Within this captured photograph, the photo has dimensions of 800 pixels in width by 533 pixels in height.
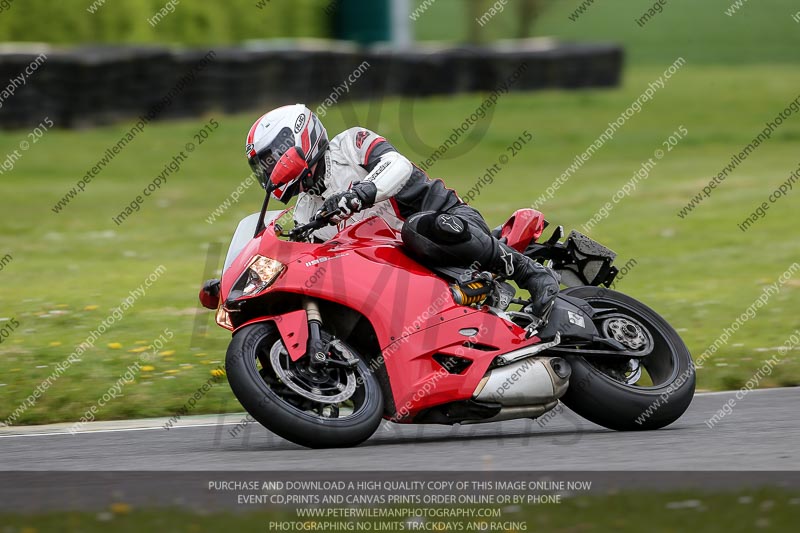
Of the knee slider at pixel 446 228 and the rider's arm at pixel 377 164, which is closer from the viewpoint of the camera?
the rider's arm at pixel 377 164

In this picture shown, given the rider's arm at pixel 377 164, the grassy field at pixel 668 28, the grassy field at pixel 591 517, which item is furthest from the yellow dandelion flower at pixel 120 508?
the grassy field at pixel 668 28

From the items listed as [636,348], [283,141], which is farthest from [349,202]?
[636,348]

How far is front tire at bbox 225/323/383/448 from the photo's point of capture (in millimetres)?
6113

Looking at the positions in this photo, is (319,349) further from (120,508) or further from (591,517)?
(591,517)

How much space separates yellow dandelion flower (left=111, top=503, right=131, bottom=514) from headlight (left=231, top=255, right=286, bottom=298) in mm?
1581

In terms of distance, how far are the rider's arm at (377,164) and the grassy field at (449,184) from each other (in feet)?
3.80

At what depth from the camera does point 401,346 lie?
261 inches

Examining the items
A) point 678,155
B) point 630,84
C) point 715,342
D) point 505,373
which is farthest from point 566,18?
point 505,373

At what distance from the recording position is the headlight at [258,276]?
6.45 m

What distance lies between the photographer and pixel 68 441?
23.7 ft

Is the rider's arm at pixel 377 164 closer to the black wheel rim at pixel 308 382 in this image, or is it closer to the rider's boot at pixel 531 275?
the rider's boot at pixel 531 275

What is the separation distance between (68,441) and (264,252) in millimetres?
1747

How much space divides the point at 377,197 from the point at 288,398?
116cm

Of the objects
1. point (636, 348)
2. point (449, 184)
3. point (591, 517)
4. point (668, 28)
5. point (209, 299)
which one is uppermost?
point (591, 517)
